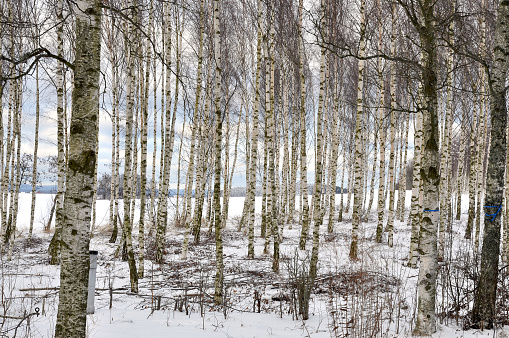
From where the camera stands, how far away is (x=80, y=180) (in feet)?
8.82

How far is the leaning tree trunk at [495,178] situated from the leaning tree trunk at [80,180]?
4609mm

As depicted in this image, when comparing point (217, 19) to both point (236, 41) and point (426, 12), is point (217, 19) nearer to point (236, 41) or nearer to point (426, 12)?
point (426, 12)

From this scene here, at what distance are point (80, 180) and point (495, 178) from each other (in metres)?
4.87

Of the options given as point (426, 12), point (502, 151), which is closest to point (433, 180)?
point (502, 151)

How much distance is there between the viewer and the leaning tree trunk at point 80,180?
2.67 m

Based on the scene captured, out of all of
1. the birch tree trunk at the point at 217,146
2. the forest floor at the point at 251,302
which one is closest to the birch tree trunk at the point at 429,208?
the forest floor at the point at 251,302

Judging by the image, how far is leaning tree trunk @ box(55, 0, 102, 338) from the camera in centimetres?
267

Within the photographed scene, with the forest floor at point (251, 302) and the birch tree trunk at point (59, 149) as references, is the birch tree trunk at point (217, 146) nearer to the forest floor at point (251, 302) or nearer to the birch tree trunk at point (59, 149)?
the forest floor at point (251, 302)

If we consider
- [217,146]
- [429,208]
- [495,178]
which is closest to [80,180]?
[217,146]

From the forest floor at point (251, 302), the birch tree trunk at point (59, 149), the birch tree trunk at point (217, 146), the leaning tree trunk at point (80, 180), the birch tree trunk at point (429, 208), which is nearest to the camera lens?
the leaning tree trunk at point (80, 180)

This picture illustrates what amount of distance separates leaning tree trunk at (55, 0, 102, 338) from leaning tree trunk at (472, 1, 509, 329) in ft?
15.1

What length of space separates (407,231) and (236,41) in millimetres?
11241

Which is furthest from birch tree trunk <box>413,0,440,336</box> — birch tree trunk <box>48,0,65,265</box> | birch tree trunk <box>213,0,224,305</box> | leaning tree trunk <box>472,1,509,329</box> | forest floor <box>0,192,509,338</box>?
birch tree trunk <box>48,0,65,265</box>

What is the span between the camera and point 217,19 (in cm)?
550
